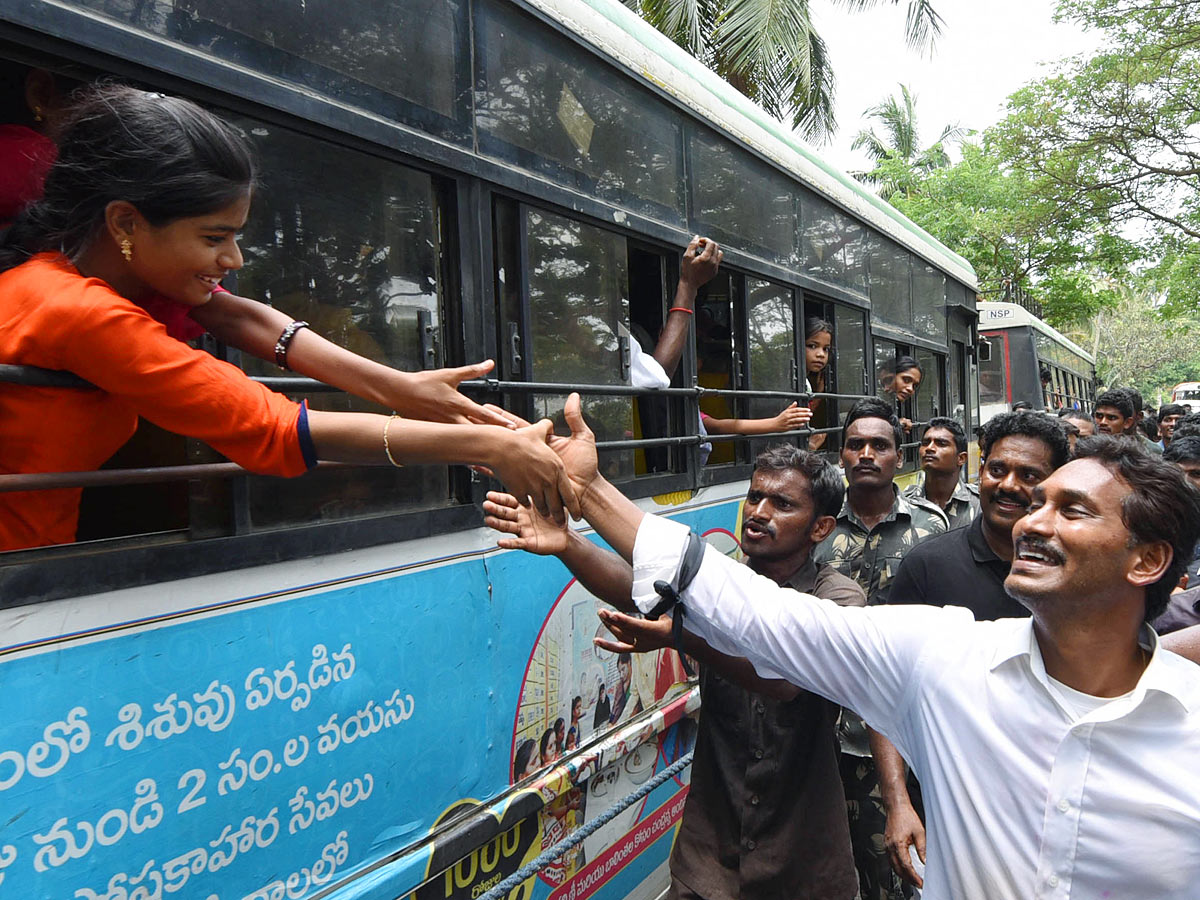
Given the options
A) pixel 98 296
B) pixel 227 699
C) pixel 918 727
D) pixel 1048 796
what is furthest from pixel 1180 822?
pixel 98 296

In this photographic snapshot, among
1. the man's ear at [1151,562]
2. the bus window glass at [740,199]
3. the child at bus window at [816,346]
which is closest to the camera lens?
the man's ear at [1151,562]

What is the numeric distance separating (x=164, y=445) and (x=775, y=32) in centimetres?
1332

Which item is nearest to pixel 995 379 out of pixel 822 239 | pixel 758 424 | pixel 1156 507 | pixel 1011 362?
pixel 1011 362

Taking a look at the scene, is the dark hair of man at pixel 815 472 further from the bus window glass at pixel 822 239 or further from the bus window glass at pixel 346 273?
the bus window glass at pixel 822 239

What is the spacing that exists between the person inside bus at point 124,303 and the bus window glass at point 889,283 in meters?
4.86

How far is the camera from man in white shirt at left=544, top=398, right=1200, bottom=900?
1.35 m

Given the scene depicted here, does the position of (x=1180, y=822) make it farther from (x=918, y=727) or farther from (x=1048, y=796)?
(x=918, y=727)

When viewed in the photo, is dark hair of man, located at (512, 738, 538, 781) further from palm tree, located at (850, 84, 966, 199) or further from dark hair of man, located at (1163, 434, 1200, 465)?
palm tree, located at (850, 84, 966, 199)

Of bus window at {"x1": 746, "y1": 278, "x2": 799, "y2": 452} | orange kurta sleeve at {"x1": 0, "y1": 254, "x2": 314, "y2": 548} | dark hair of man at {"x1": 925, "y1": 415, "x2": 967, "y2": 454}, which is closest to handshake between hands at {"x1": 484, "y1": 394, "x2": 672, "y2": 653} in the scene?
orange kurta sleeve at {"x1": 0, "y1": 254, "x2": 314, "y2": 548}

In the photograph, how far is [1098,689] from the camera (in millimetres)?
1487

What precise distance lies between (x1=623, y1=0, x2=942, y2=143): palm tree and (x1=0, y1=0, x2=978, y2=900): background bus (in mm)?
10697

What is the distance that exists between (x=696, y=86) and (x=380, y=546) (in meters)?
2.41

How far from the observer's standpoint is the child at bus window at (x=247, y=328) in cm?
160

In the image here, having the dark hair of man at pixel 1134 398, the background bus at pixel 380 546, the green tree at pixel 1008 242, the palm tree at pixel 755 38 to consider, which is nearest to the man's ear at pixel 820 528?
the background bus at pixel 380 546
